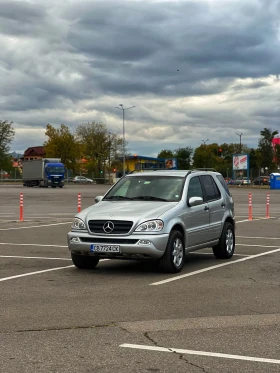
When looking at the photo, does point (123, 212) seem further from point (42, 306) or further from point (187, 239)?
point (42, 306)

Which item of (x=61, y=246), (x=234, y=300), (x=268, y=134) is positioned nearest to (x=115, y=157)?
(x=268, y=134)

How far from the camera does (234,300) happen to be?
8312 millimetres

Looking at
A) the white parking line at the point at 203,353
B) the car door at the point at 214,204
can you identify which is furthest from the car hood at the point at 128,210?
the white parking line at the point at 203,353

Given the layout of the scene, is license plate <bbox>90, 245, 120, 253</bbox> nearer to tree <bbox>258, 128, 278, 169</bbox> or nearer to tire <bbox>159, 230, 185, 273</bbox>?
tire <bbox>159, 230, 185, 273</bbox>

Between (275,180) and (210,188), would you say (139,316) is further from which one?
(275,180)

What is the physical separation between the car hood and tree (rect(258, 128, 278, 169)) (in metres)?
96.4

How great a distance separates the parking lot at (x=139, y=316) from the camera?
5418mm

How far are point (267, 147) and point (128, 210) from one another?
318 feet

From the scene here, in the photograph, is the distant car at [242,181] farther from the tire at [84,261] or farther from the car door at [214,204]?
the tire at [84,261]

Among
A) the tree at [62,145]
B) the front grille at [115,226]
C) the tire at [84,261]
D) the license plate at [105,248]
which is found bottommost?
the tire at [84,261]

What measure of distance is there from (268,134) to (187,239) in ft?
319

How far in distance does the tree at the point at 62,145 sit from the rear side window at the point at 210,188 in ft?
311

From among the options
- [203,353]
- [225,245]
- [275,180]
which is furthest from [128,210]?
[275,180]

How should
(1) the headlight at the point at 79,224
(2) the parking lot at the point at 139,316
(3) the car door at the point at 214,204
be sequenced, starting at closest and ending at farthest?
(2) the parking lot at the point at 139,316
(1) the headlight at the point at 79,224
(3) the car door at the point at 214,204
